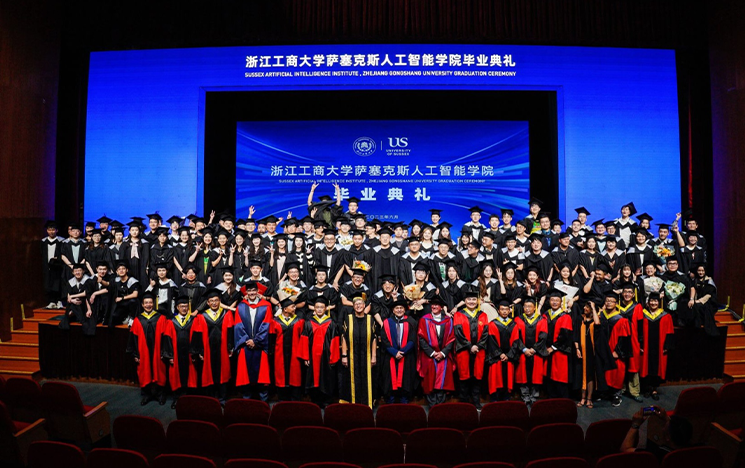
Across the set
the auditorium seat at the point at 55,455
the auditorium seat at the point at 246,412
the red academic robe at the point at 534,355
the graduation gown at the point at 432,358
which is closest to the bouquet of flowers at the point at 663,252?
the red academic robe at the point at 534,355

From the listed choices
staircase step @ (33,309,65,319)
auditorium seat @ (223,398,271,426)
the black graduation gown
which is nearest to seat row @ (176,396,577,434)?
auditorium seat @ (223,398,271,426)

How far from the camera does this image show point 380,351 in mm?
5770

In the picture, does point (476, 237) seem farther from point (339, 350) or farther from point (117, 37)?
point (117, 37)

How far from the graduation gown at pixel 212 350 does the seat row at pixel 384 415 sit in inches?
68.1

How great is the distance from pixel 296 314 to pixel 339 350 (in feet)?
2.23

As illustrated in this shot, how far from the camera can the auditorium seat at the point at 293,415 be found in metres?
4.00

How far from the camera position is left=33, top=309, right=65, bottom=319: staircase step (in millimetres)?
7586

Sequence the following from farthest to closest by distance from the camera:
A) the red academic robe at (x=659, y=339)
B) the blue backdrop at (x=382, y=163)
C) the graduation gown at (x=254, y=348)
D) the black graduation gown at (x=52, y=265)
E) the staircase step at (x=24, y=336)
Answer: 1. the blue backdrop at (x=382, y=163)
2. the black graduation gown at (x=52, y=265)
3. the staircase step at (x=24, y=336)
4. the red academic robe at (x=659, y=339)
5. the graduation gown at (x=254, y=348)

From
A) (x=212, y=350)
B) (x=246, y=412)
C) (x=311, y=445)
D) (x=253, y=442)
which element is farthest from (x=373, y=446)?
(x=212, y=350)

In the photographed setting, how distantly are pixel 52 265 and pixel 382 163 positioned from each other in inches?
217

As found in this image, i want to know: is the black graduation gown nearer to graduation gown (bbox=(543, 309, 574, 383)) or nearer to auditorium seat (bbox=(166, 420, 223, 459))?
auditorium seat (bbox=(166, 420, 223, 459))

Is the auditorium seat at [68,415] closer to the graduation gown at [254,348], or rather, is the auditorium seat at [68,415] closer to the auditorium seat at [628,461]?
the graduation gown at [254,348]

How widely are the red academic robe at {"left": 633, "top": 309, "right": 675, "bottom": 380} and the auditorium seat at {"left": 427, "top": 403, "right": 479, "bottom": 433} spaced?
3044 millimetres

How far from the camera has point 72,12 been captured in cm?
880
